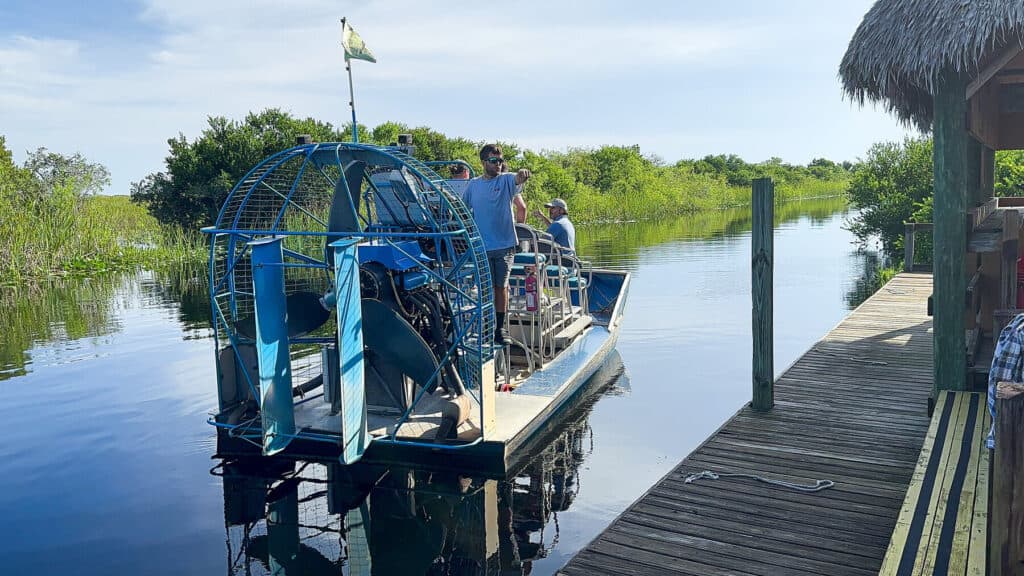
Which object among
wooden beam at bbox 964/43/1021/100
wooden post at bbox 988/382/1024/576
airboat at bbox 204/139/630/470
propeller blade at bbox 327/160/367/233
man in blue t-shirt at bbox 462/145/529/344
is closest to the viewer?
wooden post at bbox 988/382/1024/576

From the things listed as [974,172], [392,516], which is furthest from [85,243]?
[974,172]

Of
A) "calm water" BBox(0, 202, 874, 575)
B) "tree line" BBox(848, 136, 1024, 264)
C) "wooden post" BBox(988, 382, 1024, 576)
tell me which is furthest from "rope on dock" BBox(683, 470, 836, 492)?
"tree line" BBox(848, 136, 1024, 264)

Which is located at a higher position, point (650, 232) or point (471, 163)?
point (471, 163)

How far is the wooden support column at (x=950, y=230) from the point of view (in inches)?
222

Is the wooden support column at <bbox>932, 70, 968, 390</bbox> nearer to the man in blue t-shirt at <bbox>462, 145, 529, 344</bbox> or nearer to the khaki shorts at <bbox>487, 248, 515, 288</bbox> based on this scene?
the man in blue t-shirt at <bbox>462, 145, 529, 344</bbox>

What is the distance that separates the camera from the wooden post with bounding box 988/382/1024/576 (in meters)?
2.74

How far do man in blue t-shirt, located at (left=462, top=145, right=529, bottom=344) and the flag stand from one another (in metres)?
1.37

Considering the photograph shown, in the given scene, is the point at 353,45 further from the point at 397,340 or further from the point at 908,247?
the point at 908,247

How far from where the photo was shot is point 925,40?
555 centimetres

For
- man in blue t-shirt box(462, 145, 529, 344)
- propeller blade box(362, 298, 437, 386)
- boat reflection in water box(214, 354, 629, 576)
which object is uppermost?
→ man in blue t-shirt box(462, 145, 529, 344)

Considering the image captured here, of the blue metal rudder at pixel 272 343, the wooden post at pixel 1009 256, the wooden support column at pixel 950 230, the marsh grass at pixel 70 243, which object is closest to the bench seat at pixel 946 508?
the wooden support column at pixel 950 230

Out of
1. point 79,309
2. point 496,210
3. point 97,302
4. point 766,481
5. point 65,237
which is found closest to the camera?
point 766,481

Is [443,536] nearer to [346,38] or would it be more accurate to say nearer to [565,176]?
[346,38]

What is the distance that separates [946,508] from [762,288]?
99.6 inches
